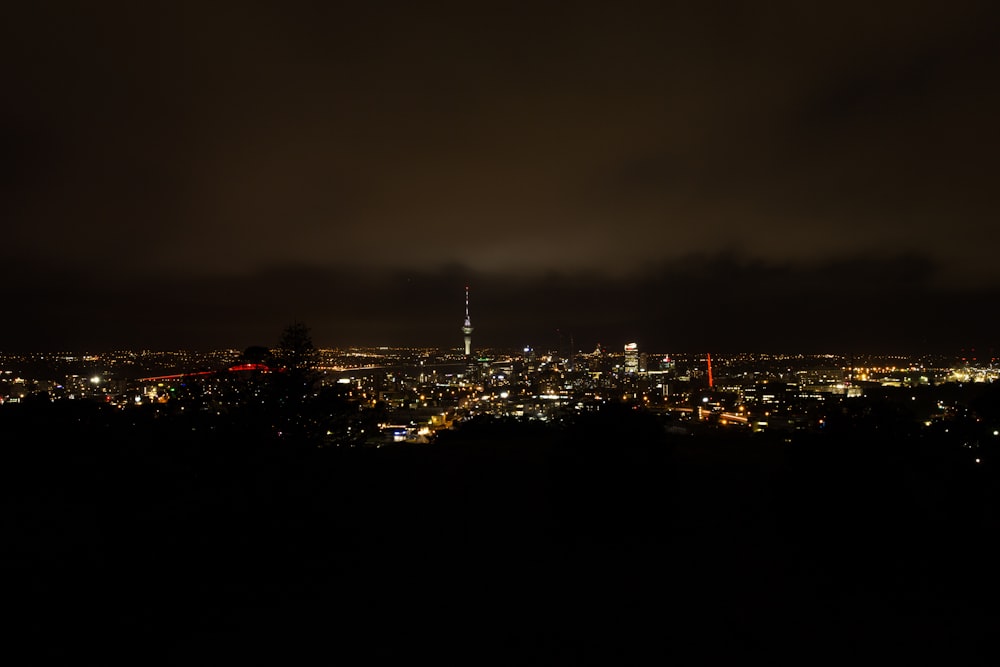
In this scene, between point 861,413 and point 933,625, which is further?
point 861,413

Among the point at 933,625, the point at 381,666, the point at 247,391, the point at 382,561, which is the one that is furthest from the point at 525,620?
the point at 247,391

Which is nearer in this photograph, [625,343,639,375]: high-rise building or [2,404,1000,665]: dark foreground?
[2,404,1000,665]: dark foreground

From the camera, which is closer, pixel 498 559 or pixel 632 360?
pixel 498 559

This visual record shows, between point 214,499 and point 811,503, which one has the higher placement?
point 214,499

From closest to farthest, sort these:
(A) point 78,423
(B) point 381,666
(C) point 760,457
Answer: (B) point 381,666 → (A) point 78,423 → (C) point 760,457

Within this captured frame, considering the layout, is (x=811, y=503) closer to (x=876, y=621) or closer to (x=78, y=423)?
(x=876, y=621)

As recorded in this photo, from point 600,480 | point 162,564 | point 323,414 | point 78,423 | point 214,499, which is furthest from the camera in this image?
point 323,414

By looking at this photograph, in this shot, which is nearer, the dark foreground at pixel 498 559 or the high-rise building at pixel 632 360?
the dark foreground at pixel 498 559

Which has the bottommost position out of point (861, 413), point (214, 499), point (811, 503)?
point (811, 503)
